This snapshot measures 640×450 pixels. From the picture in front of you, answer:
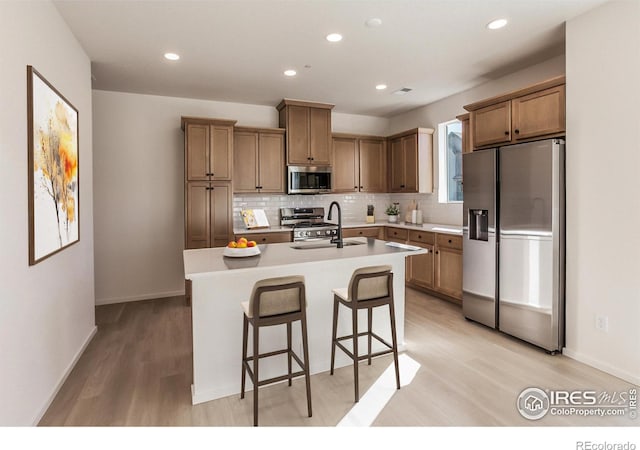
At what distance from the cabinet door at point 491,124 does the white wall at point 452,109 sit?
716mm

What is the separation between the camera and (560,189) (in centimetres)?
305

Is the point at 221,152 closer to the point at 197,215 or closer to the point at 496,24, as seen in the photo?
the point at 197,215

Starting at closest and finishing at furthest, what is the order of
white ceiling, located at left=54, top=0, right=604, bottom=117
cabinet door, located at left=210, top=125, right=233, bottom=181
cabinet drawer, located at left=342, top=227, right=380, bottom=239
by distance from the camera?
white ceiling, located at left=54, top=0, right=604, bottom=117, cabinet door, located at left=210, top=125, right=233, bottom=181, cabinet drawer, located at left=342, top=227, right=380, bottom=239

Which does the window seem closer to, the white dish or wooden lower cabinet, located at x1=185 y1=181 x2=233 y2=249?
wooden lower cabinet, located at x1=185 y1=181 x2=233 y2=249

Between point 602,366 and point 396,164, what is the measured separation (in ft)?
12.7

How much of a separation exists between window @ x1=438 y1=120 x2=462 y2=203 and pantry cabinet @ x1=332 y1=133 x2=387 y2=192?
3.21 ft

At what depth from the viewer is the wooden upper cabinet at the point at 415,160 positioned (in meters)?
5.46

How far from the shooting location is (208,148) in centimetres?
466

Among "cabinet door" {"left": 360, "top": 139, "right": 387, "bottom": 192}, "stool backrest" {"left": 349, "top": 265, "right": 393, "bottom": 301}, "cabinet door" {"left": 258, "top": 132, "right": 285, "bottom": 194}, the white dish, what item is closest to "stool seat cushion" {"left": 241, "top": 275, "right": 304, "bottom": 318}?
"stool backrest" {"left": 349, "top": 265, "right": 393, "bottom": 301}

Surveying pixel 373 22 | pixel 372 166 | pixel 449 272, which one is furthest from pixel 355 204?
pixel 373 22

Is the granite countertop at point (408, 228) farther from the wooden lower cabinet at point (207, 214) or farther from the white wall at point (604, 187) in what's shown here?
the white wall at point (604, 187)

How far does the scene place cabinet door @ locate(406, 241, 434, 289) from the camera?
486 centimetres

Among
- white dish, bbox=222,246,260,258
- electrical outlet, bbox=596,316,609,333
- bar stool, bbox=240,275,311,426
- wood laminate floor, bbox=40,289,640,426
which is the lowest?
wood laminate floor, bbox=40,289,640,426
